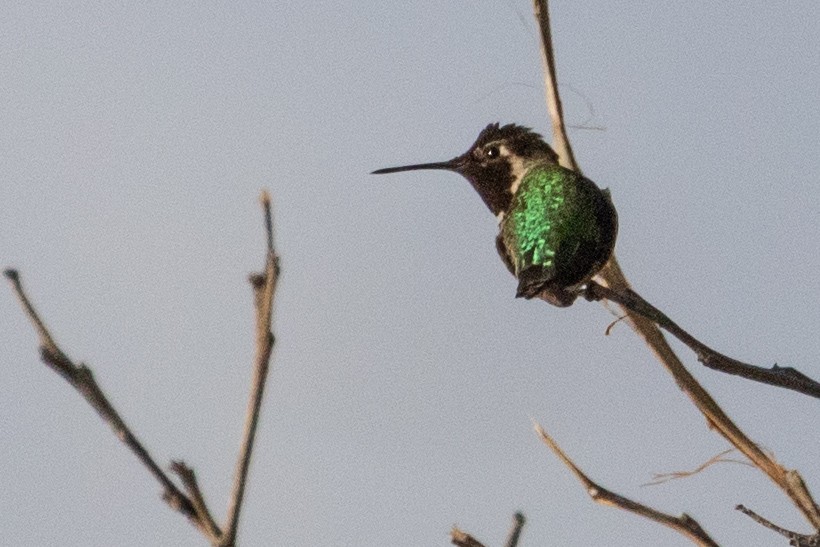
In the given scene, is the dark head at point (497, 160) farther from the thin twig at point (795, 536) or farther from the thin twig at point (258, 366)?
the thin twig at point (258, 366)

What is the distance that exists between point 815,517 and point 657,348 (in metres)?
0.75

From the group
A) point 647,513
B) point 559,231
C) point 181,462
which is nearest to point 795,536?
point 647,513

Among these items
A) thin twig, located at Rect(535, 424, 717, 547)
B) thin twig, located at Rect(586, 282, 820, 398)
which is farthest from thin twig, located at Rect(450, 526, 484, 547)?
thin twig, located at Rect(586, 282, 820, 398)

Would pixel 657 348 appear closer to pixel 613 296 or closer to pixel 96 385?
pixel 613 296

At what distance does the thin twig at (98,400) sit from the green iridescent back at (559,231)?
273 centimetres

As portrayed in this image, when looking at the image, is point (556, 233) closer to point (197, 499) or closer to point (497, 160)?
point (497, 160)

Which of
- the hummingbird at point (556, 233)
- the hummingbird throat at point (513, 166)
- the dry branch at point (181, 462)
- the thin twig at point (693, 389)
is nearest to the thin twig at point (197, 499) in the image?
the dry branch at point (181, 462)

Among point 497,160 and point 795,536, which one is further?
point 497,160

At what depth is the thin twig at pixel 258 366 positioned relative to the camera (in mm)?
1274

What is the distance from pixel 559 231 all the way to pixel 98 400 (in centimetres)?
316

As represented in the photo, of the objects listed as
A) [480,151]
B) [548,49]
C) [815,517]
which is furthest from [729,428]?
[480,151]

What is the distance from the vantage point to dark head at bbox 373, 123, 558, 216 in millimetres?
5926

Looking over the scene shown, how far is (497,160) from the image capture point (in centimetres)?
610

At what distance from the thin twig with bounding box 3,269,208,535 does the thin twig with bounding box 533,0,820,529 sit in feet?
5.54
